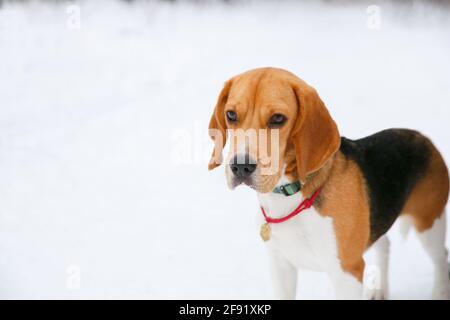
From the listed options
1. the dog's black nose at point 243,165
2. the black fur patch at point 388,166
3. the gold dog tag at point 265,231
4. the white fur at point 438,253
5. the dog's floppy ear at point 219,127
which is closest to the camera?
the dog's black nose at point 243,165

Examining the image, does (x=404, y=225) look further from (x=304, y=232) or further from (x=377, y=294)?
(x=304, y=232)

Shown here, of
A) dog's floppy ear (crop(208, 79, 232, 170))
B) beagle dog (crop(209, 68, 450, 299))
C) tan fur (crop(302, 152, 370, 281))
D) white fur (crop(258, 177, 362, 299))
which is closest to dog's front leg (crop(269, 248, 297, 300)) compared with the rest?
beagle dog (crop(209, 68, 450, 299))

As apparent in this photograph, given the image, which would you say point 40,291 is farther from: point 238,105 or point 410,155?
point 410,155

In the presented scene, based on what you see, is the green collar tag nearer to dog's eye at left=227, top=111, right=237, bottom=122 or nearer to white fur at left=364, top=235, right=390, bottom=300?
dog's eye at left=227, top=111, right=237, bottom=122

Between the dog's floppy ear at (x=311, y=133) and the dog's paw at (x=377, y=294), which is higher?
the dog's floppy ear at (x=311, y=133)

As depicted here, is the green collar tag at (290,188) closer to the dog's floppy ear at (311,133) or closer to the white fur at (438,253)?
the dog's floppy ear at (311,133)

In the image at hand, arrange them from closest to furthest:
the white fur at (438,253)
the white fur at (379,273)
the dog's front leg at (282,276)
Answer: the dog's front leg at (282,276) < the white fur at (438,253) < the white fur at (379,273)

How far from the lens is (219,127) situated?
210 cm

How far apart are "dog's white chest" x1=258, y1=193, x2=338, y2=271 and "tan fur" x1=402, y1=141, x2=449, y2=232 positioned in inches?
24.7

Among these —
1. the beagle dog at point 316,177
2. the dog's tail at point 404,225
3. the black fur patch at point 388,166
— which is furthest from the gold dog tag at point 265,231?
the dog's tail at point 404,225

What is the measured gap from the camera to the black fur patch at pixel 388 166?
7.62 ft
